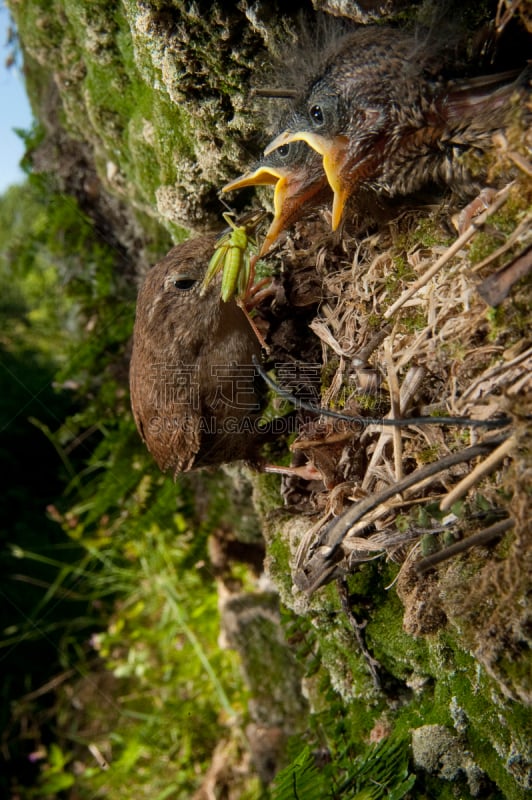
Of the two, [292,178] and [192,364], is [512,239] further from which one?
[192,364]

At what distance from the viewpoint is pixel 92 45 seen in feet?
7.86

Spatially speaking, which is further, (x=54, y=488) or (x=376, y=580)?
(x=54, y=488)

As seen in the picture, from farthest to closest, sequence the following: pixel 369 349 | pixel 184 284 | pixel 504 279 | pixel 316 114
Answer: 1. pixel 184 284
2. pixel 369 349
3. pixel 316 114
4. pixel 504 279

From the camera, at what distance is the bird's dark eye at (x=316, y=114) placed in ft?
4.86

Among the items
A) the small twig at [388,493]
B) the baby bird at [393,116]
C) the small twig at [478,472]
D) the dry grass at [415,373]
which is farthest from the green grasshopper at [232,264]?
the small twig at [478,472]

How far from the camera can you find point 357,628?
1845mm

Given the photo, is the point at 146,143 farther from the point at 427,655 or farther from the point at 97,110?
the point at 427,655

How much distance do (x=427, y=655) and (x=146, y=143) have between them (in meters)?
2.04

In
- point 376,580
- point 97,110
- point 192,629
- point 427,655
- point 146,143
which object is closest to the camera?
point 427,655

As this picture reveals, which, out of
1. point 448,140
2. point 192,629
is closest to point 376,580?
point 448,140

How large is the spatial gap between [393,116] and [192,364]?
2.82 feet

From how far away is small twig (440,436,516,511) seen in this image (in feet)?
3.99

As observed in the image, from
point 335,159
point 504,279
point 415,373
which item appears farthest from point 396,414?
point 335,159

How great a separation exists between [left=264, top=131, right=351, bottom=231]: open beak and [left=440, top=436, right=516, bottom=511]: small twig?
25.2 inches
